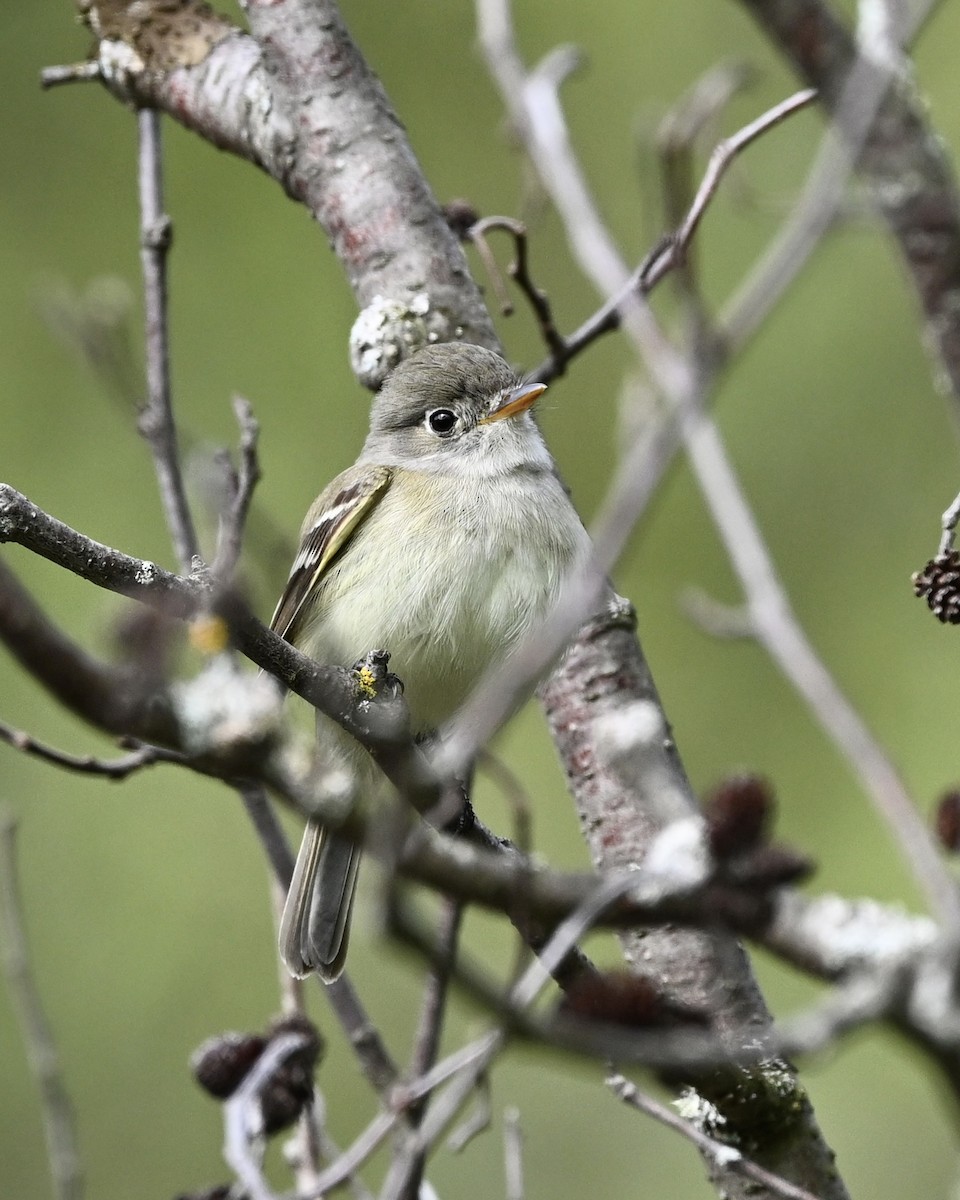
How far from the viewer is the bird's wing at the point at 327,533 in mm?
3824

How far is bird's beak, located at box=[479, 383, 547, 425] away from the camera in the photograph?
3.84 m

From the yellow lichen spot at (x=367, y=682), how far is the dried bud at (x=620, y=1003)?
91cm

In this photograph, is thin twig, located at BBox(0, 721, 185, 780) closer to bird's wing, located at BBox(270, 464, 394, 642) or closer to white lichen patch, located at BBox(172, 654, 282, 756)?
bird's wing, located at BBox(270, 464, 394, 642)

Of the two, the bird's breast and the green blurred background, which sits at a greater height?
the green blurred background

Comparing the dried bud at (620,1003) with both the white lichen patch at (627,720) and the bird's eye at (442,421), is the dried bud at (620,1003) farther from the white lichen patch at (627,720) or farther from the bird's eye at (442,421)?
the bird's eye at (442,421)

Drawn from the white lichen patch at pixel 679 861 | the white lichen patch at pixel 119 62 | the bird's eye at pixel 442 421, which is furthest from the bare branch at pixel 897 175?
the white lichen patch at pixel 119 62

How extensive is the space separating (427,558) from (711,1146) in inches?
58.8

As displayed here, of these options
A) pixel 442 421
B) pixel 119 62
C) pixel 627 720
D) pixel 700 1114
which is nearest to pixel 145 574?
pixel 627 720

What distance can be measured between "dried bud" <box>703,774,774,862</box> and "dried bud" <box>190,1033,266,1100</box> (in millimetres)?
1355

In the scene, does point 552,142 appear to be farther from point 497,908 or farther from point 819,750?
point 819,750

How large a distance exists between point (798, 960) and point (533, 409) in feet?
10.1

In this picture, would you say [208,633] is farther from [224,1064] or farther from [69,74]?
[69,74]

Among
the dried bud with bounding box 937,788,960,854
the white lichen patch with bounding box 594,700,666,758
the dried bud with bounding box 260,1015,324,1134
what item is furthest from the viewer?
the white lichen patch with bounding box 594,700,666,758

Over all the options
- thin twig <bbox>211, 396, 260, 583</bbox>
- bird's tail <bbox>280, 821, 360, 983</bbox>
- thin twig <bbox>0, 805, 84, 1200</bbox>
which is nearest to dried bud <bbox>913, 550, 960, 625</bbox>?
thin twig <bbox>211, 396, 260, 583</bbox>
